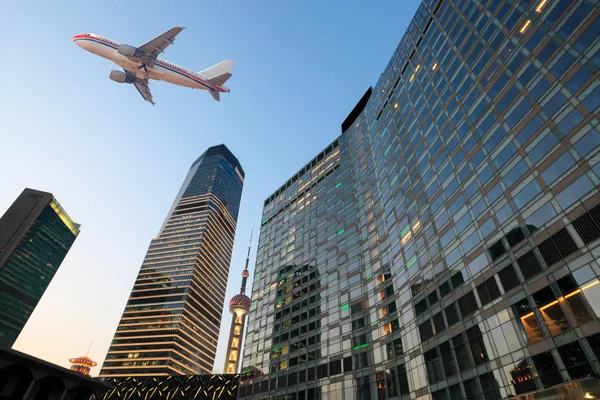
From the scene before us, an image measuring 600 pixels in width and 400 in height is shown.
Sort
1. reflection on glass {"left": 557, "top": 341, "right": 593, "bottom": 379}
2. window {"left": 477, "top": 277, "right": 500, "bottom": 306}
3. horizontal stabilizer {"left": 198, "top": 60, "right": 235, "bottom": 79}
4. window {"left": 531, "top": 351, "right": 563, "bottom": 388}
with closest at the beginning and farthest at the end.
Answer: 1. reflection on glass {"left": 557, "top": 341, "right": 593, "bottom": 379}
2. window {"left": 531, "top": 351, "right": 563, "bottom": 388}
3. window {"left": 477, "top": 277, "right": 500, "bottom": 306}
4. horizontal stabilizer {"left": 198, "top": 60, "right": 235, "bottom": 79}

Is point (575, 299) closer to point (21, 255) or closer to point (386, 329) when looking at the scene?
point (386, 329)

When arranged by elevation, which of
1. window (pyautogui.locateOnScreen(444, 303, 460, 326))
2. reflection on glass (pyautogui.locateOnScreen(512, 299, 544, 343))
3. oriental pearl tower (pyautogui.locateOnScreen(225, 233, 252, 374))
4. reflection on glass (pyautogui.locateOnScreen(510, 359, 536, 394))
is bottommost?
reflection on glass (pyautogui.locateOnScreen(510, 359, 536, 394))

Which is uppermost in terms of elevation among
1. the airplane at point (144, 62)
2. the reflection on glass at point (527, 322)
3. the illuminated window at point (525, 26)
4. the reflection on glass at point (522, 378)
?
the airplane at point (144, 62)

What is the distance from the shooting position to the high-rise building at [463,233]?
85.9 feet

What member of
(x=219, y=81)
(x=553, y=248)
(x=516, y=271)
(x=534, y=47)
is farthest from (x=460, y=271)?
(x=219, y=81)

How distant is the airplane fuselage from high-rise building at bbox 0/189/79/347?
117637mm

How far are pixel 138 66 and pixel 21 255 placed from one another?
149813mm

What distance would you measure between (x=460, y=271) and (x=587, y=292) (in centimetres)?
1271

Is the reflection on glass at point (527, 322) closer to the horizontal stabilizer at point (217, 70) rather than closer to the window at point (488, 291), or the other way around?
the window at point (488, 291)

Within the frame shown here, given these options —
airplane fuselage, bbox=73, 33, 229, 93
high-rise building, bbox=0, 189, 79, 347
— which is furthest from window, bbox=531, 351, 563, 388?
high-rise building, bbox=0, 189, 79, 347

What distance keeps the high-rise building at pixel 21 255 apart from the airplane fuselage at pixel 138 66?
386 ft

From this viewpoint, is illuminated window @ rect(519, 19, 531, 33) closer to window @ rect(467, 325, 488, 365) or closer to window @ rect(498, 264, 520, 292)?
window @ rect(498, 264, 520, 292)

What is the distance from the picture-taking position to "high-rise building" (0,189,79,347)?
166 meters

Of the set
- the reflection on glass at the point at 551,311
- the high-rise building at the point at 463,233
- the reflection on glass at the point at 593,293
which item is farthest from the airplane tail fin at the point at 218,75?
the reflection on glass at the point at 593,293
